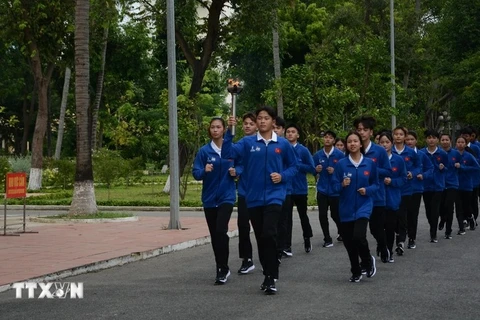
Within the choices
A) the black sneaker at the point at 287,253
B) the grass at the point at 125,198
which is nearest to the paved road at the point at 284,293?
the black sneaker at the point at 287,253

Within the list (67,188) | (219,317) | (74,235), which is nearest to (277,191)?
(219,317)

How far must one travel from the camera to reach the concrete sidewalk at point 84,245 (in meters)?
12.7

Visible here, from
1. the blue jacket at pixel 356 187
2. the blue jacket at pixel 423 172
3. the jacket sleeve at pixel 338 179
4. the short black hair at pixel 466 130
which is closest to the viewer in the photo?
the blue jacket at pixel 356 187

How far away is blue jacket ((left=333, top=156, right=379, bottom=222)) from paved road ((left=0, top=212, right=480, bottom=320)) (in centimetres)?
83

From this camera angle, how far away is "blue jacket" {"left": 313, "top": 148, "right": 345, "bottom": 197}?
51.4ft

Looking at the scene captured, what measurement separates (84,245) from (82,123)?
692 cm

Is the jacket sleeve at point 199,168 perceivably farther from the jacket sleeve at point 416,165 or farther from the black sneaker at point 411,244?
the black sneaker at point 411,244

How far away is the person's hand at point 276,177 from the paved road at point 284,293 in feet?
4.06

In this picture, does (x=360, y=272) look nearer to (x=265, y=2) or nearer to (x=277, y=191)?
(x=277, y=191)

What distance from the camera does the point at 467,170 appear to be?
59.5 feet

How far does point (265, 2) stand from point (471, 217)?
1546 centimetres

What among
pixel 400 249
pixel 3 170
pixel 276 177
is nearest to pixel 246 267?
pixel 276 177

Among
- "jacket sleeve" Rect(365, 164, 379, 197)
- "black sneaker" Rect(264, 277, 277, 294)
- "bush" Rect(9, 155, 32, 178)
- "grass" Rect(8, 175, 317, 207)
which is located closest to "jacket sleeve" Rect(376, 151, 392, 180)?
"jacket sleeve" Rect(365, 164, 379, 197)

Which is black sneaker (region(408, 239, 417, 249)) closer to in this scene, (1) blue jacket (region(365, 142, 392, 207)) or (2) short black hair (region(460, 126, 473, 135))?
(1) blue jacket (region(365, 142, 392, 207))
